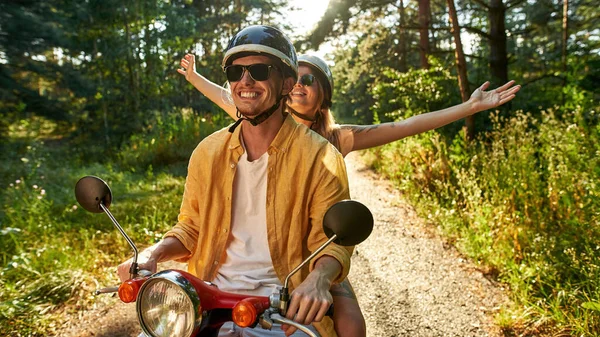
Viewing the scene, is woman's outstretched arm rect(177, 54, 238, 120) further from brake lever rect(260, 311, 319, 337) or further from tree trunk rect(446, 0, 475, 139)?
tree trunk rect(446, 0, 475, 139)

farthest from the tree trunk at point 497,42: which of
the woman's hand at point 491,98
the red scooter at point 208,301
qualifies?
the red scooter at point 208,301

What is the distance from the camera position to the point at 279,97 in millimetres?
2406

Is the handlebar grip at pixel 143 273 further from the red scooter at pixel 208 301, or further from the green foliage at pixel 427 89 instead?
the green foliage at pixel 427 89

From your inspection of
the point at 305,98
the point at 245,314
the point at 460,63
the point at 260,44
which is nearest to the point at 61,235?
the point at 305,98

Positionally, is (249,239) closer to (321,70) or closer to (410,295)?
(321,70)

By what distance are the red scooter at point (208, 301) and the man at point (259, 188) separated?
54 centimetres

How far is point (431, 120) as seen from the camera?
3861mm

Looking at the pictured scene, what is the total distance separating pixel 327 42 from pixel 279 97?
14010mm

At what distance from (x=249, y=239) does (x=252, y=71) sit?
0.81 m

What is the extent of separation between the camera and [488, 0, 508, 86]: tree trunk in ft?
32.9

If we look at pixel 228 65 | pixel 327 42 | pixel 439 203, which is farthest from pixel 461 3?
pixel 228 65

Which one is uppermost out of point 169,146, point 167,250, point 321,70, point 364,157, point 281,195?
point 321,70

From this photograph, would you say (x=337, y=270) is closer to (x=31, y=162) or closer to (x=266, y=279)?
(x=266, y=279)

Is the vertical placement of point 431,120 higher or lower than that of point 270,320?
higher
